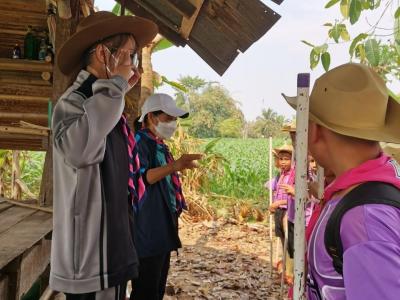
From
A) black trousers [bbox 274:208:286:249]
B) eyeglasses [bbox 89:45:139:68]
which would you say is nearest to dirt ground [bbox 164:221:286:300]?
black trousers [bbox 274:208:286:249]

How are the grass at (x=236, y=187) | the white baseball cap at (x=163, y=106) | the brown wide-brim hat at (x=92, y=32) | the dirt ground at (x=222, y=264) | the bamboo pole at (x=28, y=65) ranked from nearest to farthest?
1. the brown wide-brim hat at (x=92, y=32)
2. the white baseball cap at (x=163, y=106)
3. the bamboo pole at (x=28, y=65)
4. the dirt ground at (x=222, y=264)
5. the grass at (x=236, y=187)

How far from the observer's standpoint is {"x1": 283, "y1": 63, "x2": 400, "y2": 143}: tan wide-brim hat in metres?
1.15

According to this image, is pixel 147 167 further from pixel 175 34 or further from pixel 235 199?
pixel 235 199

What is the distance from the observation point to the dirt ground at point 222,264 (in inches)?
217

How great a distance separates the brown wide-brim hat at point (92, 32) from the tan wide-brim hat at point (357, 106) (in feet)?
3.68

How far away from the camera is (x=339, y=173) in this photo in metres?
1.21

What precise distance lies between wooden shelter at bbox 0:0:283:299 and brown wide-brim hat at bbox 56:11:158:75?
61 cm

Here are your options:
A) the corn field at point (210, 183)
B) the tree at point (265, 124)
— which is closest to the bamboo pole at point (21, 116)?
the corn field at point (210, 183)

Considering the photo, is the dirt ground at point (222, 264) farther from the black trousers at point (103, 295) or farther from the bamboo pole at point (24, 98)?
the black trousers at point (103, 295)

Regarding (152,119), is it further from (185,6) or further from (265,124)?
(265,124)

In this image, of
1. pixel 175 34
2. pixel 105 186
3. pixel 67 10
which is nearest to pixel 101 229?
pixel 105 186

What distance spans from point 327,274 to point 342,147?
329mm

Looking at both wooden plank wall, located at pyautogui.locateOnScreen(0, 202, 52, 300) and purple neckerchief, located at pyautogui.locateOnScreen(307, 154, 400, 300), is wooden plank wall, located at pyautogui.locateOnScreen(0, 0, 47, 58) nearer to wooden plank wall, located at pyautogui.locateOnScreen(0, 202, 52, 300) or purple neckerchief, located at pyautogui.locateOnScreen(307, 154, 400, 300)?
wooden plank wall, located at pyautogui.locateOnScreen(0, 202, 52, 300)

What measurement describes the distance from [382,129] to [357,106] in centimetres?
9
